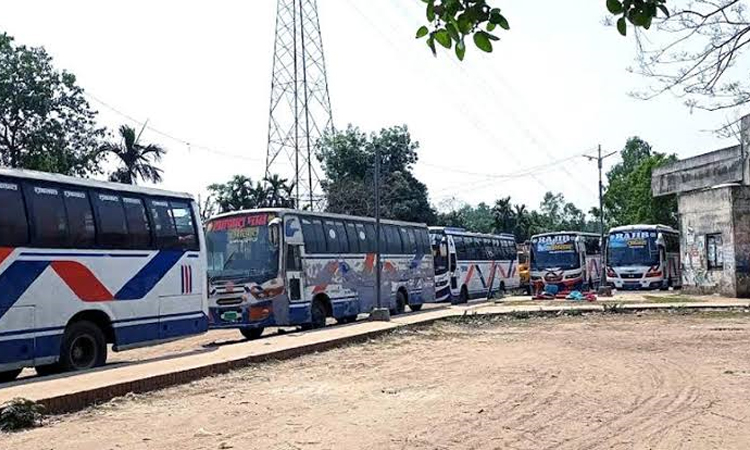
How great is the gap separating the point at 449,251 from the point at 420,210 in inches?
732

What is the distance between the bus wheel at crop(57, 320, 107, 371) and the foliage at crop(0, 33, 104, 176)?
1890cm

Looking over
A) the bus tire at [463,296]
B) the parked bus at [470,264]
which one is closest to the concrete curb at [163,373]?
the parked bus at [470,264]

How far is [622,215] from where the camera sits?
215 feet

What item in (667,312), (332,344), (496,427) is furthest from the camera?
(667,312)

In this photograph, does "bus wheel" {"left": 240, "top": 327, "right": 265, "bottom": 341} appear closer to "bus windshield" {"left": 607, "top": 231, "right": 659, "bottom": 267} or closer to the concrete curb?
the concrete curb

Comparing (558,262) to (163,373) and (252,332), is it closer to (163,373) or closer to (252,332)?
(252,332)

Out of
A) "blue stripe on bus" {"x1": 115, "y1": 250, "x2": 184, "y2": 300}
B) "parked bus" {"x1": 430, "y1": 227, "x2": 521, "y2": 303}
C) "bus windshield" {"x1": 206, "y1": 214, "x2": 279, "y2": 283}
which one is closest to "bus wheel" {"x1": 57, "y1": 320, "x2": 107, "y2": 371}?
"blue stripe on bus" {"x1": 115, "y1": 250, "x2": 184, "y2": 300}

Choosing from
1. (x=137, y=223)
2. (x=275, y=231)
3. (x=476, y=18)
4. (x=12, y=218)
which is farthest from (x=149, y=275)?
(x=476, y=18)

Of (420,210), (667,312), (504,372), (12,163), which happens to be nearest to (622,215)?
(420,210)

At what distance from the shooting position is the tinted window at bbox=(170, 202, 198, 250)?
14336 millimetres

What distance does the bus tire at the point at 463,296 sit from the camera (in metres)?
32.4

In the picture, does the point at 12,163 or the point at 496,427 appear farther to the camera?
the point at 12,163

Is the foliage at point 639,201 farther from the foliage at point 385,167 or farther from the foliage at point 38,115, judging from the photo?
the foliage at point 38,115

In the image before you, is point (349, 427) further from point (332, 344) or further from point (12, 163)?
point (12, 163)
